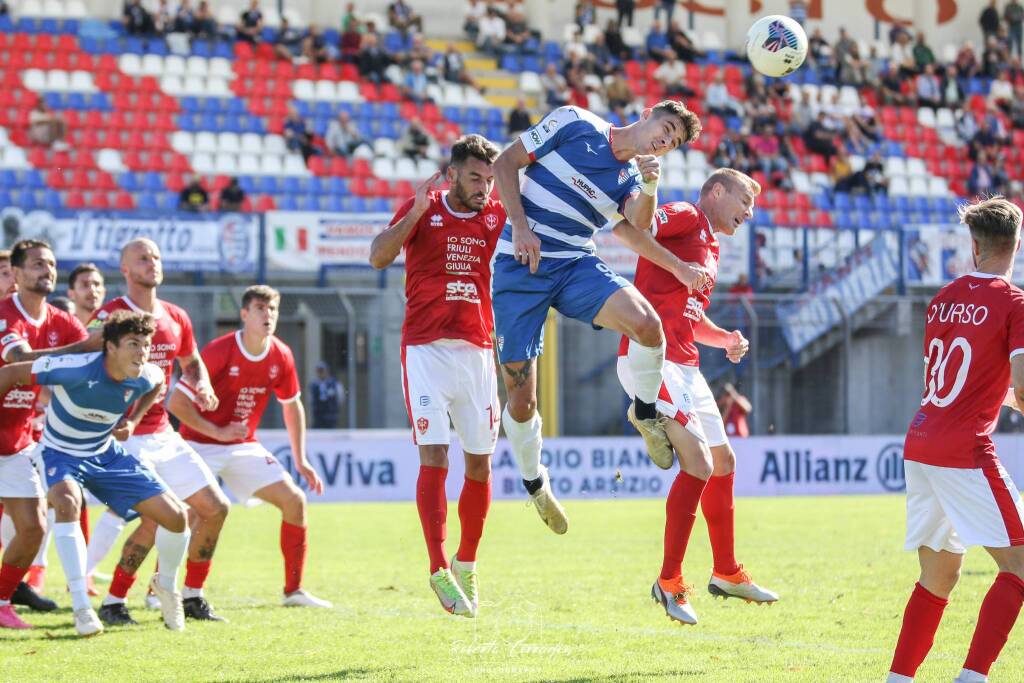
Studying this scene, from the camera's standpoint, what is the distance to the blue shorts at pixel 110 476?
7.91 metres

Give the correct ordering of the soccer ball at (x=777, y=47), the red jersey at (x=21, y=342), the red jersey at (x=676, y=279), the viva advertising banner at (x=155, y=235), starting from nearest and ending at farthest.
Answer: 1. the red jersey at (x=676, y=279)
2. the red jersey at (x=21, y=342)
3. the soccer ball at (x=777, y=47)
4. the viva advertising banner at (x=155, y=235)

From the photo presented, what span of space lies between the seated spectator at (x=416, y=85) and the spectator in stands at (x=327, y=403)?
923 cm

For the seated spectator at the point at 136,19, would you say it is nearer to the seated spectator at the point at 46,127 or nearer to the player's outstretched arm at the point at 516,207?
the seated spectator at the point at 46,127

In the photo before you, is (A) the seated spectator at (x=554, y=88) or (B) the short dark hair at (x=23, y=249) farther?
(A) the seated spectator at (x=554, y=88)

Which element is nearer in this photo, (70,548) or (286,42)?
(70,548)

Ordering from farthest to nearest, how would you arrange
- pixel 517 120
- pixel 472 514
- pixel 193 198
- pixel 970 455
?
pixel 517 120, pixel 193 198, pixel 472 514, pixel 970 455

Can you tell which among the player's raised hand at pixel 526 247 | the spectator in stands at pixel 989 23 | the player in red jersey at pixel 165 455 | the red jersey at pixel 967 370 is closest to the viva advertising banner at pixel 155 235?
the player in red jersey at pixel 165 455

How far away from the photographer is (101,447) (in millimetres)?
8008

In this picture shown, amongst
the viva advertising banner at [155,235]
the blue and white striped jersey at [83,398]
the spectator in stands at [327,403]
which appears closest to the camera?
the blue and white striped jersey at [83,398]

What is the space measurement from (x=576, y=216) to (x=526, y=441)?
1275mm

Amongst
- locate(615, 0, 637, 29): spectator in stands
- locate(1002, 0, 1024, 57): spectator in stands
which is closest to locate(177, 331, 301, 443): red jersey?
locate(615, 0, 637, 29): spectator in stands

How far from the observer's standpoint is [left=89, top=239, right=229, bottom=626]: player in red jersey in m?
8.70

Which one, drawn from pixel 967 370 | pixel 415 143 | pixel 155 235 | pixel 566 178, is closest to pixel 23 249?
pixel 566 178

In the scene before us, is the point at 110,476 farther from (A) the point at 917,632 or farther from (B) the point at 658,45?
(B) the point at 658,45
